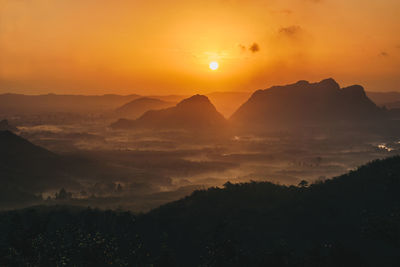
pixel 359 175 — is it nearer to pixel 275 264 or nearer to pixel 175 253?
pixel 175 253

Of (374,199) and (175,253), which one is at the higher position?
(374,199)

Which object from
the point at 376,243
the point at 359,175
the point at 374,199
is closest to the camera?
the point at 376,243

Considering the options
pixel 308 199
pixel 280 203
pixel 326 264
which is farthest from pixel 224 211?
pixel 326 264

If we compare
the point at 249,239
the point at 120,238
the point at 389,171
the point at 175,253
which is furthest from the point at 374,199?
the point at 120,238

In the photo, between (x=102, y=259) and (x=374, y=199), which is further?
(x=374, y=199)

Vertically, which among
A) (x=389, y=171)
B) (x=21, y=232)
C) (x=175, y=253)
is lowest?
(x=175, y=253)

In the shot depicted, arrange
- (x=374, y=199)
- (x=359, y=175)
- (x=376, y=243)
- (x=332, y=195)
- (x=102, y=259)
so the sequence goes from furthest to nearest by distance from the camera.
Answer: (x=359, y=175), (x=332, y=195), (x=374, y=199), (x=376, y=243), (x=102, y=259)
